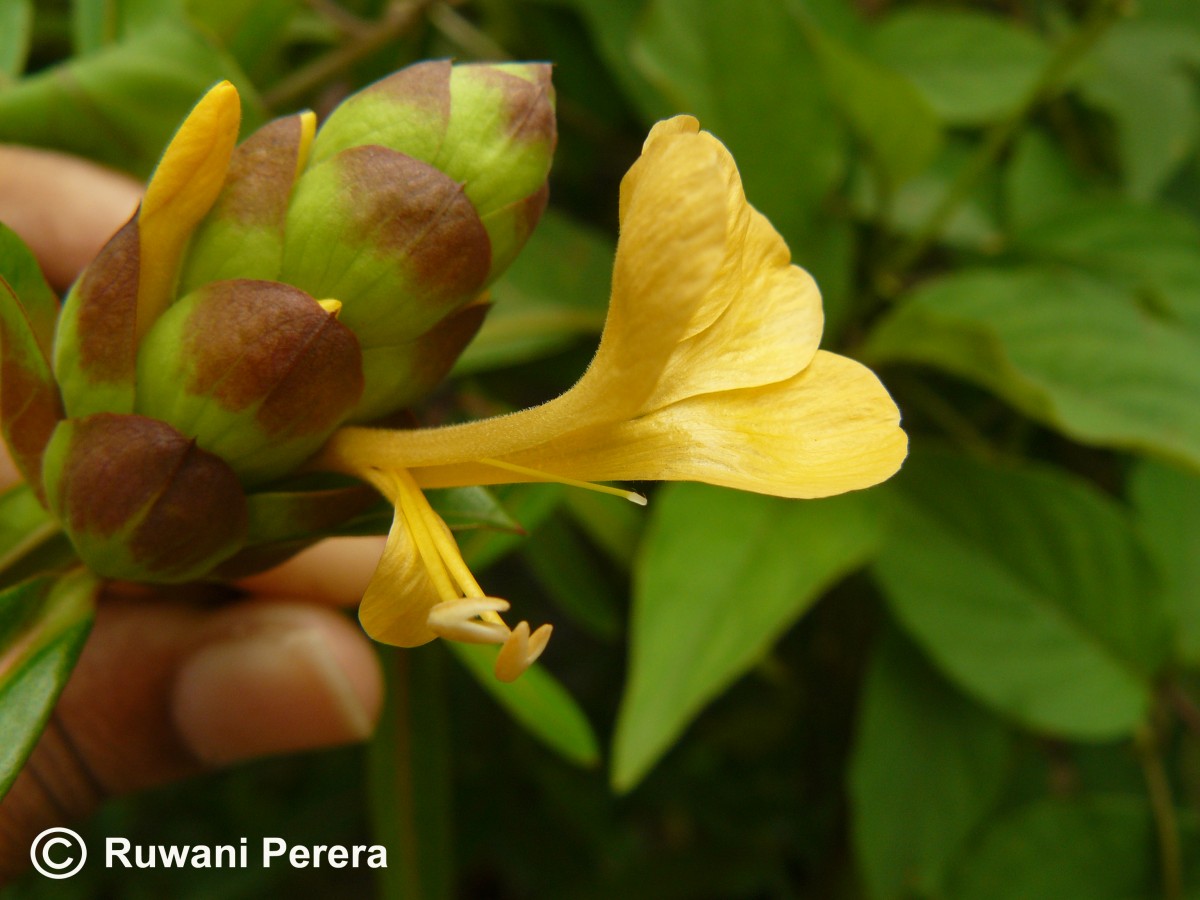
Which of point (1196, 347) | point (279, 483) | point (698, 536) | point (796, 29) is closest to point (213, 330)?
point (279, 483)

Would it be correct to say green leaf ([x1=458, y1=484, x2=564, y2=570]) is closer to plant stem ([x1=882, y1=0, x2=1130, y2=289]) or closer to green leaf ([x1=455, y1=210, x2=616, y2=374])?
green leaf ([x1=455, y1=210, x2=616, y2=374])

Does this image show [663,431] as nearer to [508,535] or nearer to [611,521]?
[508,535]

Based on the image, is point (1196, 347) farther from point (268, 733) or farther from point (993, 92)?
point (268, 733)

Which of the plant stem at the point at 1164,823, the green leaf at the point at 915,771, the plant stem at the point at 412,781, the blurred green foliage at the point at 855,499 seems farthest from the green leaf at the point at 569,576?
the plant stem at the point at 1164,823

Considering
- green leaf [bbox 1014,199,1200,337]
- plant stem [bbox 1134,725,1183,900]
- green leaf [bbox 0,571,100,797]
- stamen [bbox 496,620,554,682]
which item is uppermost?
stamen [bbox 496,620,554,682]

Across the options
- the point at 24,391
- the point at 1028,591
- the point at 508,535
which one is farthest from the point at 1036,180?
the point at 24,391

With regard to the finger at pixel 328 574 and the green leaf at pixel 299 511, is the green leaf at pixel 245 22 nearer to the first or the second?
the finger at pixel 328 574

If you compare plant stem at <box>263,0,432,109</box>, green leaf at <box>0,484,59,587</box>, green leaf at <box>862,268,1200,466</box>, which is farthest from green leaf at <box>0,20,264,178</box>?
green leaf at <box>862,268,1200,466</box>
